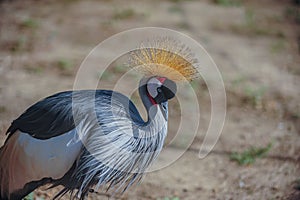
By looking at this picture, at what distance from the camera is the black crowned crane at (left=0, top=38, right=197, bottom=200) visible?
2.34m

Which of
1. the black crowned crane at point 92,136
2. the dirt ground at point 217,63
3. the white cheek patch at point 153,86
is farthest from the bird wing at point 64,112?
the dirt ground at point 217,63

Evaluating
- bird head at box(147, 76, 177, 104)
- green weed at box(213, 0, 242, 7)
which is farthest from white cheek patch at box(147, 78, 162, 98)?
green weed at box(213, 0, 242, 7)

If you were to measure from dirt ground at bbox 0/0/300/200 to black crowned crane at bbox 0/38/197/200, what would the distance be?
1.68ft

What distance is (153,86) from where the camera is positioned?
2445 millimetres

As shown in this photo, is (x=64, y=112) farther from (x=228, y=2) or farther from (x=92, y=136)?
(x=228, y=2)

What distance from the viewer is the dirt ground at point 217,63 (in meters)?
3.30

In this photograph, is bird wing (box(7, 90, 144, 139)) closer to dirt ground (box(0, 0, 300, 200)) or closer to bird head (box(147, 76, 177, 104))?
bird head (box(147, 76, 177, 104))

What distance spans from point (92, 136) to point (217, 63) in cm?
277

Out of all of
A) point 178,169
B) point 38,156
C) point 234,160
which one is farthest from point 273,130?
point 38,156

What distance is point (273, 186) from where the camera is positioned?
3273 mm

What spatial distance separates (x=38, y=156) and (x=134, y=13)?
145 inches

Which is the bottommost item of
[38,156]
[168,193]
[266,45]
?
[168,193]

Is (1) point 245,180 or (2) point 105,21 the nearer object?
(1) point 245,180

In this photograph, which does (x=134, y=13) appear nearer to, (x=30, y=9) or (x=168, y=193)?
(x=30, y=9)
